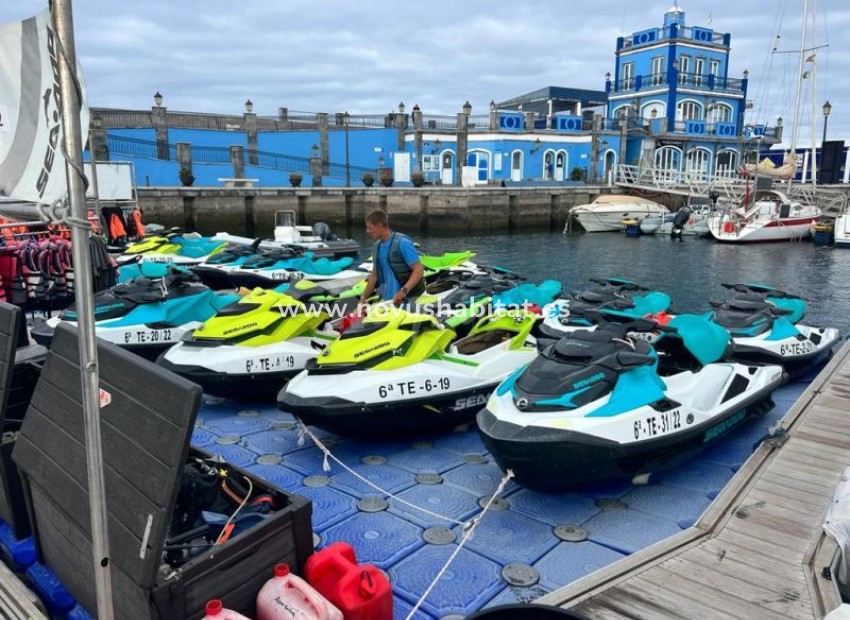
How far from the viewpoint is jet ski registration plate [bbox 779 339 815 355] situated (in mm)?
6996

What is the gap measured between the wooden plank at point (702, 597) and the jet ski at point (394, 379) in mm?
2313

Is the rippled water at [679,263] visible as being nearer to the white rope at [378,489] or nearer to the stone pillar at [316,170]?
the stone pillar at [316,170]

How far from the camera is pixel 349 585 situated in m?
2.70

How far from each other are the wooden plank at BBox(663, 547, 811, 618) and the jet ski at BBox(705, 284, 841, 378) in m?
3.74

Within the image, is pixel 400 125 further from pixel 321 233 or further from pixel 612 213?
pixel 321 233

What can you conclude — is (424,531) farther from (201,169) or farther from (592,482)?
(201,169)

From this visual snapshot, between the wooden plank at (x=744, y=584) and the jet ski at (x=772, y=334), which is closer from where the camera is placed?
the wooden plank at (x=744, y=584)

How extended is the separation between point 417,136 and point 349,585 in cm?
3991

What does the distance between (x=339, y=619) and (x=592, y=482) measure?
226cm

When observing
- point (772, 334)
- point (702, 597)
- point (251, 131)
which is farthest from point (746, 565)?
point (251, 131)

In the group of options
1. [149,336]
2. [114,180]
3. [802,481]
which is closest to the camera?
[802,481]

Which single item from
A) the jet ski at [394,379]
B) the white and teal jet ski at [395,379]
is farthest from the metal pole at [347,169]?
the white and teal jet ski at [395,379]

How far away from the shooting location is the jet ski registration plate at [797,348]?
6996 millimetres

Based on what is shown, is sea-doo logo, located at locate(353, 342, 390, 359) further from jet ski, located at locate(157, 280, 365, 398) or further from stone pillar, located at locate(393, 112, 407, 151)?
stone pillar, located at locate(393, 112, 407, 151)
